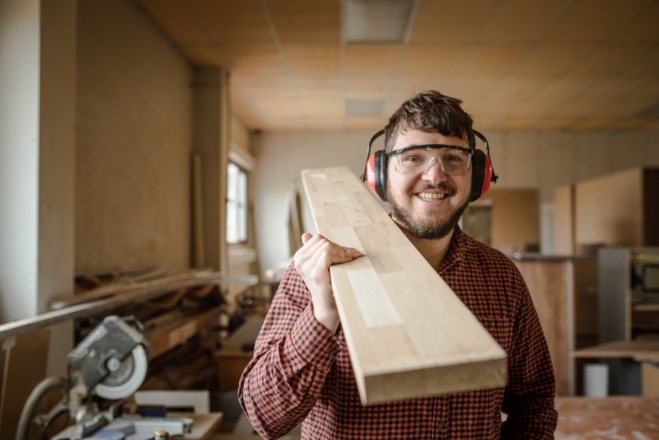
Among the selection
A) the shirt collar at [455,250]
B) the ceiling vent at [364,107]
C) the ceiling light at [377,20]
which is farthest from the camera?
the ceiling vent at [364,107]

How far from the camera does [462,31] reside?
407cm

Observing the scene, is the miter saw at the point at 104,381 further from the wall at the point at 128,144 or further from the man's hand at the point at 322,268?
the wall at the point at 128,144

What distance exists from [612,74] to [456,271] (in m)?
5.38

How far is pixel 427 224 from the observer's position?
1.05m

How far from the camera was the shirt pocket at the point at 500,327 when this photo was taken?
105 centimetres

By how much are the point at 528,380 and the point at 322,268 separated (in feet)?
2.34

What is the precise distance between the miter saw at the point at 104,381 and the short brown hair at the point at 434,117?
1.24 meters

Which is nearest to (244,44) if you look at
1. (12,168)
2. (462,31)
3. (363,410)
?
(462,31)

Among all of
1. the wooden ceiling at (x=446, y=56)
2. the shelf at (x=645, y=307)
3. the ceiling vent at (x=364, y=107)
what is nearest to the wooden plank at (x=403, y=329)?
the wooden ceiling at (x=446, y=56)

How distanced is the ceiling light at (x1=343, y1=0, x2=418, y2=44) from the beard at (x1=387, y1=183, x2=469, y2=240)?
3.06 m

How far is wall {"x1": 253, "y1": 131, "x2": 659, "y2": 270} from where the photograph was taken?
26.3ft

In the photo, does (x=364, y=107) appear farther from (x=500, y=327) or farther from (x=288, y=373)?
(x=288, y=373)

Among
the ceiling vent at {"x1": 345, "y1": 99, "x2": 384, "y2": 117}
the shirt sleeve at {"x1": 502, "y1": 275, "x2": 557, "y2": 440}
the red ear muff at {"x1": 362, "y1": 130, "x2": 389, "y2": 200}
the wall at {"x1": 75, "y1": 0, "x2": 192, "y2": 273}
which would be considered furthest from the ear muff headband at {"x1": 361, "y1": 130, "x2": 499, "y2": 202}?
the ceiling vent at {"x1": 345, "y1": 99, "x2": 384, "y2": 117}

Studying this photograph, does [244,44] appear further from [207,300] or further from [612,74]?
[612,74]
